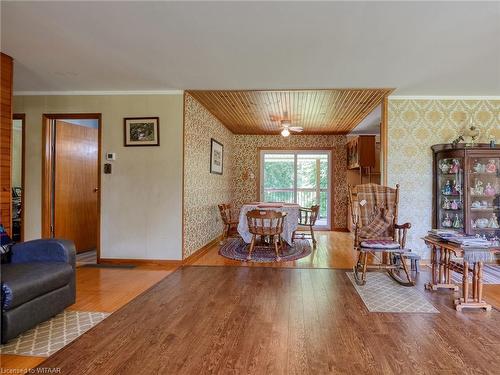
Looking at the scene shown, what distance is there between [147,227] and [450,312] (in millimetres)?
3645

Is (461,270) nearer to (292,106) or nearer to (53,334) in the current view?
(292,106)

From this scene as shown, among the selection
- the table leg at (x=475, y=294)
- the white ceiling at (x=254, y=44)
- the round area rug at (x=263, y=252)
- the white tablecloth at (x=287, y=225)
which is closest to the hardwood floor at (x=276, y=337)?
the table leg at (x=475, y=294)

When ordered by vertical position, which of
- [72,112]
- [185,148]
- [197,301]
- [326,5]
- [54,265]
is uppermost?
[326,5]

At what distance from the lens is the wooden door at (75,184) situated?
455 cm

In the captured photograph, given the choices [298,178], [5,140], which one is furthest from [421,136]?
[5,140]

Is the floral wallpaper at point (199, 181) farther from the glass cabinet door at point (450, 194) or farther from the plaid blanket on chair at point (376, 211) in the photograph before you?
the glass cabinet door at point (450, 194)

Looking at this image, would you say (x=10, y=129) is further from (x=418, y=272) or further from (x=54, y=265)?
(x=418, y=272)

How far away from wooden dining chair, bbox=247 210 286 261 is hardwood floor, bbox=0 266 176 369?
1298 mm

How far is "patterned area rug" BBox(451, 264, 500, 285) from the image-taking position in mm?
3581

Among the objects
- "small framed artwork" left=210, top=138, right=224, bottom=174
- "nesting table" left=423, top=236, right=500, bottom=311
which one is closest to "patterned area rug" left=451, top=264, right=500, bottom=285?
"nesting table" left=423, top=236, right=500, bottom=311

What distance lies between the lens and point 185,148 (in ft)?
14.1

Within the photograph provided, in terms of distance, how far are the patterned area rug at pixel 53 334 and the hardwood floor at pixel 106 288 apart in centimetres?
8

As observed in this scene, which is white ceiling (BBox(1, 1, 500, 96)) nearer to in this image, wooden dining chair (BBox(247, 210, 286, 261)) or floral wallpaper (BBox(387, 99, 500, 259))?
floral wallpaper (BBox(387, 99, 500, 259))

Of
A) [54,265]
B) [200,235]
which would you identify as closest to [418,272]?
[200,235]
